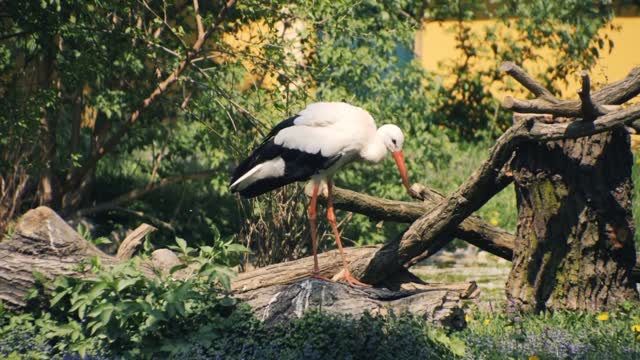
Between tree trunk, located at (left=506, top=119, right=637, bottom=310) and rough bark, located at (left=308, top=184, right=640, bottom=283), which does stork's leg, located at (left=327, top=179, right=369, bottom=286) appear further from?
tree trunk, located at (left=506, top=119, right=637, bottom=310)

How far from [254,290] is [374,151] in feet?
4.99

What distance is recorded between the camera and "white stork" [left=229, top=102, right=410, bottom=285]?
7012 millimetres

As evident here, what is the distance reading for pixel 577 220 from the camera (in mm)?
6379

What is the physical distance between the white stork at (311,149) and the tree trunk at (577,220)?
114 cm

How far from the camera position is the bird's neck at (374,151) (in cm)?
720

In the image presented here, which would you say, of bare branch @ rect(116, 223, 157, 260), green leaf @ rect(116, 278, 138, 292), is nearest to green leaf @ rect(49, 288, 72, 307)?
green leaf @ rect(116, 278, 138, 292)

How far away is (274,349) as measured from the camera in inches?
214

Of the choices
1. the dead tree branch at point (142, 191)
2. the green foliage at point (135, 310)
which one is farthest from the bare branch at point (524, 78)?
the dead tree branch at point (142, 191)

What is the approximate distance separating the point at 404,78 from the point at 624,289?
4.52m

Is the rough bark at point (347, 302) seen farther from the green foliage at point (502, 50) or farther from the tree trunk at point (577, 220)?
the green foliage at point (502, 50)

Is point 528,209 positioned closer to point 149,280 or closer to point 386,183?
point 149,280

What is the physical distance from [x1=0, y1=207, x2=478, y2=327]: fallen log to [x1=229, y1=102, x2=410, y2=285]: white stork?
82 centimetres

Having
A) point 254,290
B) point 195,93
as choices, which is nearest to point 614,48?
point 195,93

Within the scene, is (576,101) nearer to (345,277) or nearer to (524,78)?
(524,78)
